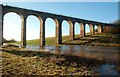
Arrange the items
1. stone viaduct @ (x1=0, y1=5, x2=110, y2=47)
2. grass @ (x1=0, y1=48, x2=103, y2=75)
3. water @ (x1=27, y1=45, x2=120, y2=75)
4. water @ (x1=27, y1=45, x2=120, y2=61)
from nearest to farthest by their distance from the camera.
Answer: grass @ (x1=0, y1=48, x2=103, y2=75) < water @ (x1=27, y1=45, x2=120, y2=75) < water @ (x1=27, y1=45, x2=120, y2=61) < stone viaduct @ (x1=0, y1=5, x2=110, y2=47)

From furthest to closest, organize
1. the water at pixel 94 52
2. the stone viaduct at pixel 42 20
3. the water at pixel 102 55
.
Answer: the stone viaduct at pixel 42 20 → the water at pixel 94 52 → the water at pixel 102 55

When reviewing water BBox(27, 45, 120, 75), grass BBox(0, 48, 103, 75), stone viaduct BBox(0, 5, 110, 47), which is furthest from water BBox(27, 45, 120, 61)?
stone viaduct BBox(0, 5, 110, 47)

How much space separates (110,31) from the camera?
95500mm

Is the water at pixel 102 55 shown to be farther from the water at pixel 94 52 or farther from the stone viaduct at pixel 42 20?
the stone viaduct at pixel 42 20

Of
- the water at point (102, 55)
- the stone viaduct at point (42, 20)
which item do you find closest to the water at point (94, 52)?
the water at point (102, 55)

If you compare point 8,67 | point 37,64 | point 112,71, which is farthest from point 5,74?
point 112,71

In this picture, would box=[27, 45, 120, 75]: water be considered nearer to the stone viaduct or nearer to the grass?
the grass

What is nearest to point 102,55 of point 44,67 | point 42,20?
point 44,67

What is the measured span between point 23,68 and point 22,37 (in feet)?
110

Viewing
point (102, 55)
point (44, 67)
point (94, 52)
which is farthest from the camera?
point (94, 52)

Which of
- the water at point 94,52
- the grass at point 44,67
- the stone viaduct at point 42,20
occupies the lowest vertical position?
the grass at point 44,67

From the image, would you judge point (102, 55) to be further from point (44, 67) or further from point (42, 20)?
point (42, 20)

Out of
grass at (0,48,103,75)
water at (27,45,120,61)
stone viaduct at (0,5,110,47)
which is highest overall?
stone viaduct at (0,5,110,47)

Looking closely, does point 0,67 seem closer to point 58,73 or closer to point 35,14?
point 58,73
